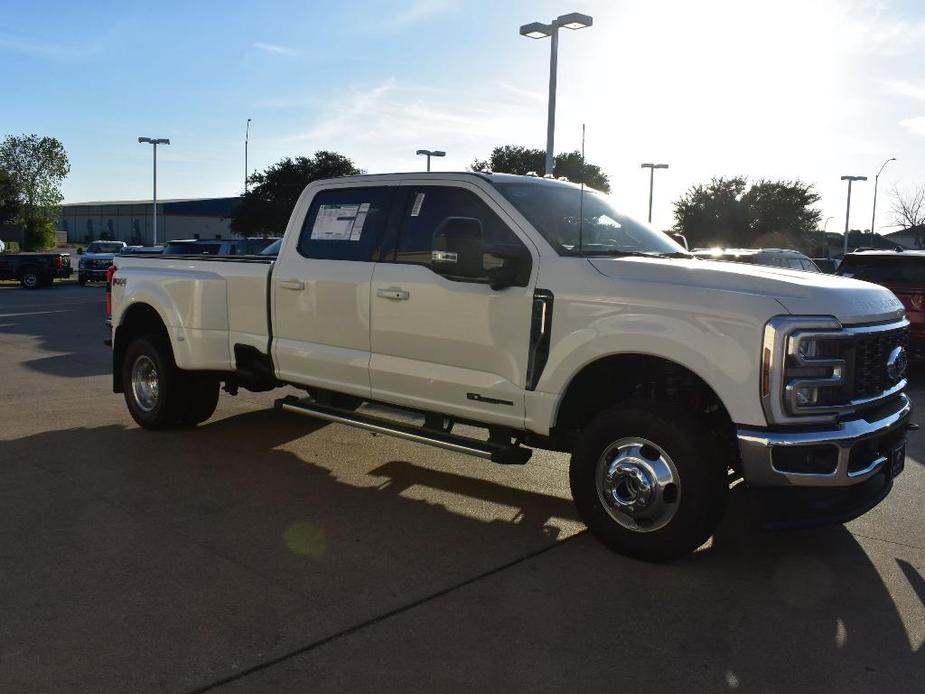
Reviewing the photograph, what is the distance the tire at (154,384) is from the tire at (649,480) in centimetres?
396

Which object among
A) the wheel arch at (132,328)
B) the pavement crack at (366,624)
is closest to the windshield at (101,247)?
the wheel arch at (132,328)

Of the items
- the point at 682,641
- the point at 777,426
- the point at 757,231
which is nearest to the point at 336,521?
the point at 682,641

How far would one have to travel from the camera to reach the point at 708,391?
4719 mm

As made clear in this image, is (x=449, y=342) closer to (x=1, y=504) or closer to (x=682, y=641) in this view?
(x=682, y=641)

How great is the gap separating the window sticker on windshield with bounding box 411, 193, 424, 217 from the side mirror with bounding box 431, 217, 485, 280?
33.7 inches

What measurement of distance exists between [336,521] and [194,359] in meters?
2.42

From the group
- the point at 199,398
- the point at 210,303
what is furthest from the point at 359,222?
the point at 199,398

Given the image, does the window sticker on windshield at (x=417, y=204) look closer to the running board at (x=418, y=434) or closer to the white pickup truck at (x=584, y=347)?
the white pickup truck at (x=584, y=347)

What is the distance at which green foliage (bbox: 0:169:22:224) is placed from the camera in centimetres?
7088

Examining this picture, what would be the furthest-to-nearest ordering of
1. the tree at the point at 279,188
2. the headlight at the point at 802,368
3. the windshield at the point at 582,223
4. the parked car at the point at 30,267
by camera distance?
the tree at the point at 279,188 < the parked car at the point at 30,267 < the windshield at the point at 582,223 < the headlight at the point at 802,368

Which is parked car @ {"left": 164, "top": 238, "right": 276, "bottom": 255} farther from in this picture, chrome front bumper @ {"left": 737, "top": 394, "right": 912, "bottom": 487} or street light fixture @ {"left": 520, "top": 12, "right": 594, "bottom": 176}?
chrome front bumper @ {"left": 737, "top": 394, "right": 912, "bottom": 487}

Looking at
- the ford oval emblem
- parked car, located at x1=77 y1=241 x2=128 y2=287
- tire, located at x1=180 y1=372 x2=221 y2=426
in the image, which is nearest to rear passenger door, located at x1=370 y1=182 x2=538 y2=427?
the ford oval emblem

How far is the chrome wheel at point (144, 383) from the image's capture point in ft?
24.4

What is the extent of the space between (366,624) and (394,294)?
7.71ft
